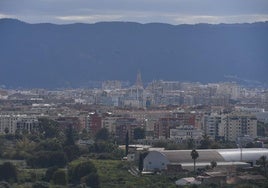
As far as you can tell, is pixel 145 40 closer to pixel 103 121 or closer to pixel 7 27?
pixel 7 27

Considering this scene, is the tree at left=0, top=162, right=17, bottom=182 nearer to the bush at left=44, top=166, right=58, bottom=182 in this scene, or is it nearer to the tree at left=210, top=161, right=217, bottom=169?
the bush at left=44, top=166, right=58, bottom=182

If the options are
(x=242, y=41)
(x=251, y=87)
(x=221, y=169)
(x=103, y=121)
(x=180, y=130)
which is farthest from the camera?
(x=242, y=41)

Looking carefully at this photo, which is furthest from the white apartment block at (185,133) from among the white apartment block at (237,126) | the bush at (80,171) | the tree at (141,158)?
the bush at (80,171)

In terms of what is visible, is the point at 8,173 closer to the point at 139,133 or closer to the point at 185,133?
the point at 139,133

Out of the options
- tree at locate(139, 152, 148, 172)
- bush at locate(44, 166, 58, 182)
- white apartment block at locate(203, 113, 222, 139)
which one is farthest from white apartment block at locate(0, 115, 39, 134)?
bush at locate(44, 166, 58, 182)

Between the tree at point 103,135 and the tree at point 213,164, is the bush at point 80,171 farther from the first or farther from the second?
the tree at point 103,135

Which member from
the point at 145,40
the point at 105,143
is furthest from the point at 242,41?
the point at 105,143
